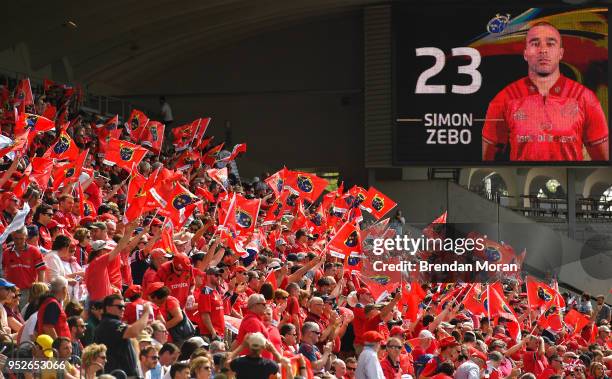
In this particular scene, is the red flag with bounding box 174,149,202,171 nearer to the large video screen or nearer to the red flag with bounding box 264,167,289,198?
the red flag with bounding box 264,167,289,198

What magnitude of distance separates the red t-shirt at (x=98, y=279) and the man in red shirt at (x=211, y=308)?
1211 mm

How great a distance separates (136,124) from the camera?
23.0 meters

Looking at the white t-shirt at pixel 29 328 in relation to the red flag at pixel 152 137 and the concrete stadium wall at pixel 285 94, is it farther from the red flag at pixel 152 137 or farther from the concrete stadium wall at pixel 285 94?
the concrete stadium wall at pixel 285 94

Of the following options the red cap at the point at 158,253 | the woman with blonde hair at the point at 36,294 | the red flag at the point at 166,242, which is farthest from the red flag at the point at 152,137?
the woman with blonde hair at the point at 36,294

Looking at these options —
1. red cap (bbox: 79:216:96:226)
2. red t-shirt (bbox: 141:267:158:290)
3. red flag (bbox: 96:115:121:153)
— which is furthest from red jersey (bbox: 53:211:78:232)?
red flag (bbox: 96:115:121:153)

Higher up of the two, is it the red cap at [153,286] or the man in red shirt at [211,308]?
the red cap at [153,286]

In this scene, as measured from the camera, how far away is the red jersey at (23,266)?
1077 centimetres

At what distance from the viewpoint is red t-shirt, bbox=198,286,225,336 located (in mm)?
11352

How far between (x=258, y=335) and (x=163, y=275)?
98.6 inches

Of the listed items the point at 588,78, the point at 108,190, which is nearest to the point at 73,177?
the point at 108,190

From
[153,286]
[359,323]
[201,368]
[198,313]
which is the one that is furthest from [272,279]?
[201,368]

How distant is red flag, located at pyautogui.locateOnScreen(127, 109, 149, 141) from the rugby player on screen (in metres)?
8.59

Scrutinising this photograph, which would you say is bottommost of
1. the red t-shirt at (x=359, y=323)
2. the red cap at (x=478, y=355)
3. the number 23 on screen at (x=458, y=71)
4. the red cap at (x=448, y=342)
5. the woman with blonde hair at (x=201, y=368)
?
the red cap at (x=478, y=355)

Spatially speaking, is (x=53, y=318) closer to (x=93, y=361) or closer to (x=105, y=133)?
(x=93, y=361)
